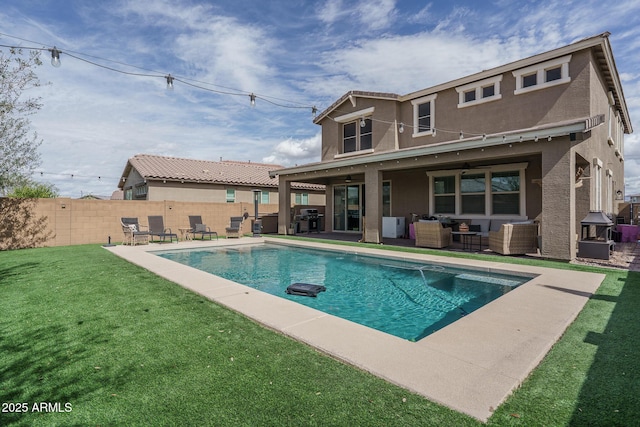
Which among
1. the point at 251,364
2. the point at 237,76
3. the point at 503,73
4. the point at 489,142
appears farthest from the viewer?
the point at 237,76

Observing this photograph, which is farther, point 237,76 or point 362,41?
point 362,41

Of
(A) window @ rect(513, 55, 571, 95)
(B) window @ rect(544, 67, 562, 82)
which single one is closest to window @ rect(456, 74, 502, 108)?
(A) window @ rect(513, 55, 571, 95)

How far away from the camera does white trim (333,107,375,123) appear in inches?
591

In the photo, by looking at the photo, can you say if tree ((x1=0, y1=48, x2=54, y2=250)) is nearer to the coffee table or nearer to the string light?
the string light

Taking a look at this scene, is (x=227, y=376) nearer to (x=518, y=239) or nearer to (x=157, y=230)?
(x=518, y=239)

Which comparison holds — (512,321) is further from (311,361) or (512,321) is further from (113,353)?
(113,353)

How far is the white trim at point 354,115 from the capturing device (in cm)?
1500

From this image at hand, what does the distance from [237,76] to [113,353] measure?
38.2 ft

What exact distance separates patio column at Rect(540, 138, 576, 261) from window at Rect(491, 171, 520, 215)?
11.8ft

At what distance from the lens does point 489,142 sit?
9.13 m

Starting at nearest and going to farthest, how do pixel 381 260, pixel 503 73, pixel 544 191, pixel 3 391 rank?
pixel 3 391
pixel 544 191
pixel 381 260
pixel 503 73

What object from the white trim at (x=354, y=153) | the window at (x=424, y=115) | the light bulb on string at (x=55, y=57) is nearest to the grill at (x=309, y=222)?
the white trim at (x=354, y=153)

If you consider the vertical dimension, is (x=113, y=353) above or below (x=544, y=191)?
below

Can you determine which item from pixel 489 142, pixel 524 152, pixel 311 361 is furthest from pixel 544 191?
pixel 311 361
